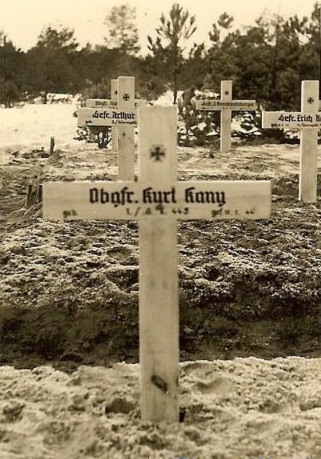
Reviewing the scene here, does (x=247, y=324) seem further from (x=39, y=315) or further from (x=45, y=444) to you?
(x=45, y=444)

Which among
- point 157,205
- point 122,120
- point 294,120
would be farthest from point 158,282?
point 122,120

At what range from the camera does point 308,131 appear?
22.6 feet

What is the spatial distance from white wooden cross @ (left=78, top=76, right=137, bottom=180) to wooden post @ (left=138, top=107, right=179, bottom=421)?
4.84 meters

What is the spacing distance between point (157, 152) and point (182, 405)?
1.17 metres

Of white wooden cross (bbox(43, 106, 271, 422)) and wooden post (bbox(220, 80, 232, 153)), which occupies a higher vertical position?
wooden post (bbox(220, 80, 232, 153))

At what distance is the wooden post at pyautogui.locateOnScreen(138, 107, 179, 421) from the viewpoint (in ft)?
8.75

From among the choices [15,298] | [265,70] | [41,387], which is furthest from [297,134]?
[41,387]

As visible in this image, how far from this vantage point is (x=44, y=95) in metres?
22.4

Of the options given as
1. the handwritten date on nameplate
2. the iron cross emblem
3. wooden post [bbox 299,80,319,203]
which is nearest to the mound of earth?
wooden post [bbox 299,80,319,203]

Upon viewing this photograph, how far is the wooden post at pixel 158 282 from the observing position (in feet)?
8.75

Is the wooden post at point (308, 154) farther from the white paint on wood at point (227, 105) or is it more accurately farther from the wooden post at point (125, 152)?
the white paint on wood at point (227, 105)

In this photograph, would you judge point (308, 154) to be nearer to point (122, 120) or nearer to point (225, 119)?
point (122, 120)

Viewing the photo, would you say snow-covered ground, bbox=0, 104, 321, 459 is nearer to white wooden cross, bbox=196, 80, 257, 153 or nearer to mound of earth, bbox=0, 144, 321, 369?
mound of earth, bbox=0, 144, 321, 369

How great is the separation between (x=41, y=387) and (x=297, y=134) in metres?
12.1
